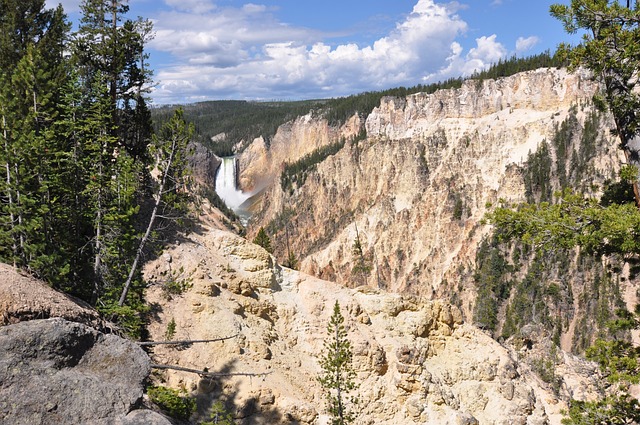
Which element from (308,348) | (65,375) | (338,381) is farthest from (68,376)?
(308,348)

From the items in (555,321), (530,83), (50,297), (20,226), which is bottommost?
(555,321)

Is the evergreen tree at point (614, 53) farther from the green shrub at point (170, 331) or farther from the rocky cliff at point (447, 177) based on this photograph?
the rocky cliff at point (447, 177)

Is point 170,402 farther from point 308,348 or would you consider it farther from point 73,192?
point 308,348

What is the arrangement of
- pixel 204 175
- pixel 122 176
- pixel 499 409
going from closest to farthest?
1. pixel 122 176
2. pixel 499 409
3. pixel 204 175

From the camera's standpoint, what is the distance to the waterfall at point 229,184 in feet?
493

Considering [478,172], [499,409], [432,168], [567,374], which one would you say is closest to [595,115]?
[478,172]

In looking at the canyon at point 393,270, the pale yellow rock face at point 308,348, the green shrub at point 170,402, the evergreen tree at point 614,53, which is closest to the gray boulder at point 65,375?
the green shrub at point 170,402

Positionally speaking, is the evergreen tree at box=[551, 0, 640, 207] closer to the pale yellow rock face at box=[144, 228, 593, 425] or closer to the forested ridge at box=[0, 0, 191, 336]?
the forested ridge at box=[0, 0, 191, 336]

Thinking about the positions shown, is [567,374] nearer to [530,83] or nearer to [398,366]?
[398,366]

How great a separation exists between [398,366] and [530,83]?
8754cm

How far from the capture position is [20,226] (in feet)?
36.4

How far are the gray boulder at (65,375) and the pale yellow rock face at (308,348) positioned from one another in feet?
21.5

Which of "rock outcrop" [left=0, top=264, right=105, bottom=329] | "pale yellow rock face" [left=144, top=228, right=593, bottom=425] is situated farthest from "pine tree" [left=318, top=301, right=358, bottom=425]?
"rock outcrop" [left=0, top=264, right=105, bottom=329]

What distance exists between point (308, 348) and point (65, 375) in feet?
41.7
